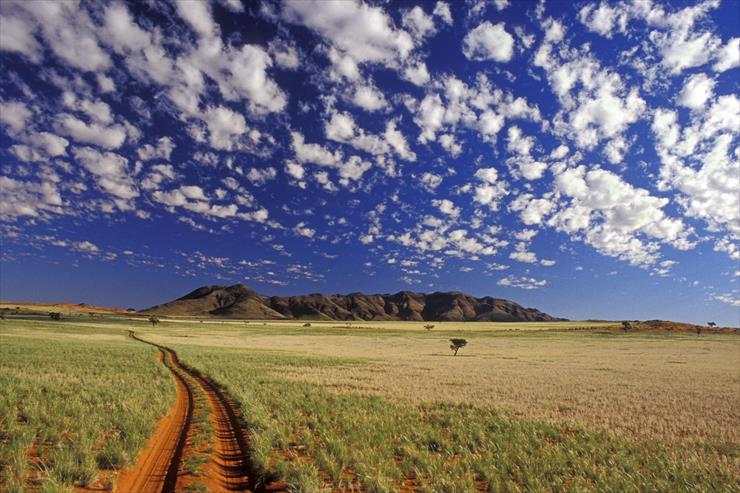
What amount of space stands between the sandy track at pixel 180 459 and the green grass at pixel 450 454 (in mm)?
434

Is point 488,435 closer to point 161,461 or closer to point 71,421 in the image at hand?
point 161,461

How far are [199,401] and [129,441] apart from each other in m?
6.90

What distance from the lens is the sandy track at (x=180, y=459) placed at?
779cm

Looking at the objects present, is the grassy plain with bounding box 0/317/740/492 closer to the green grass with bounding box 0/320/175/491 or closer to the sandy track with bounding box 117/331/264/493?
the green grass with bounding box 0/320/175/491

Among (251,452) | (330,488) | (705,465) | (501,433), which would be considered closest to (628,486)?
(705,465)

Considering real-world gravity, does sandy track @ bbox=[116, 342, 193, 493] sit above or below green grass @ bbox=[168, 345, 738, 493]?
above

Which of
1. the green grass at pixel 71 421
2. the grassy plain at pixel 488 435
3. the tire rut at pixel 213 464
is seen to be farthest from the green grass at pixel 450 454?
the green grass at pixel 71 421

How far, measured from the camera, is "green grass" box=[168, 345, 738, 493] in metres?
8.64

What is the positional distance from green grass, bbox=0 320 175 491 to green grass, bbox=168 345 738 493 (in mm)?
3151

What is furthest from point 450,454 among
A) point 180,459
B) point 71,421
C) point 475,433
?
point 71,421

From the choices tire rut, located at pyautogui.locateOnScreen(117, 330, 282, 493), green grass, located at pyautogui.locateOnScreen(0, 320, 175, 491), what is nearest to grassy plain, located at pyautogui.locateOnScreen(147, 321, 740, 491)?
tire rut, located at pyautogui.locateOnScreen(117, 330, 282, 493)

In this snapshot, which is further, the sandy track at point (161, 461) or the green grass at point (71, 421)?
the green grass at point (71, 421)

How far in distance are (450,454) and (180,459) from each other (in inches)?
263

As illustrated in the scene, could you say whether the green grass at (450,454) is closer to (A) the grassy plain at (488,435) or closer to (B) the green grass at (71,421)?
(A) the grassy plain at (488,435)
